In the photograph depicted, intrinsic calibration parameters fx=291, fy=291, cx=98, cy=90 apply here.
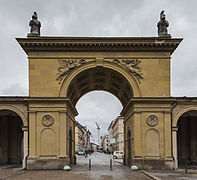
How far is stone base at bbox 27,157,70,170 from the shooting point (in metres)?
25.9

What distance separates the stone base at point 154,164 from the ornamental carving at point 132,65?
302 inches

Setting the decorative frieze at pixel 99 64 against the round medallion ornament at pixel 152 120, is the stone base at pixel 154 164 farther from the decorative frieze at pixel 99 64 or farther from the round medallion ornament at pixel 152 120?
the decorative frieze at pixel 99 64

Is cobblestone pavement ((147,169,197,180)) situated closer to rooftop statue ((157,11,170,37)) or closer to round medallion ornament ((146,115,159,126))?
round medallion ornament ((146,115,159,126))

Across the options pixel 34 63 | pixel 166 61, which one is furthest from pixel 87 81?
pixel 166 61

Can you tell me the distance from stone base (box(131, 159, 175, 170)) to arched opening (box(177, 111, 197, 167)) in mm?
7780

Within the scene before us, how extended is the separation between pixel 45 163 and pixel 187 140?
675 inches

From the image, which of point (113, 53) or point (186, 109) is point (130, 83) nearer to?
point (113, 53)

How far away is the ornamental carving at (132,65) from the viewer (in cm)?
2748

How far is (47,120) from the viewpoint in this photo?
26875 millimetres

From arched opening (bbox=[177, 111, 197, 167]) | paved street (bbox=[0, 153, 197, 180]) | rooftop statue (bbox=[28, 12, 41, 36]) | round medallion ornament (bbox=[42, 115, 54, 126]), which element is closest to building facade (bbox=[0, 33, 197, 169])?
round medallion ornament (bbox=[42, 115, 54, 126])

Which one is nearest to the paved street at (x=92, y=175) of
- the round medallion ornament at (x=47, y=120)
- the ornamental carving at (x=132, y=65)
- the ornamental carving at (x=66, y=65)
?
the round medallion ornament at (x=47, y=120)

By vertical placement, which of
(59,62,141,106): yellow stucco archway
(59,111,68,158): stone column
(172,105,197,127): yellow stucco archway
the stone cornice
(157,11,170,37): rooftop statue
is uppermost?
(157,11,170,37): rooftop statue

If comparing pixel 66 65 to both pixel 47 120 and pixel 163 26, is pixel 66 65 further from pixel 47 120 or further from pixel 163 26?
pixel 163 26

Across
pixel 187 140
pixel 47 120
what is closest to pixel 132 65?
pixel 47 120
